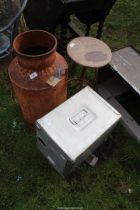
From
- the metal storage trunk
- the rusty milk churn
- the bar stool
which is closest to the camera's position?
the metal storage trunk

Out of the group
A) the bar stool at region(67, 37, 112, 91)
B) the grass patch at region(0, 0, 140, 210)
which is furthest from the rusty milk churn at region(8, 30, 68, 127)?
the grass patch at region(0, 0, 140, 210)

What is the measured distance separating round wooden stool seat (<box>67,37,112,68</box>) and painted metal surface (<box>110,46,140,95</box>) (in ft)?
1.18

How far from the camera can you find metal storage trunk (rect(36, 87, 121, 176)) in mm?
3260

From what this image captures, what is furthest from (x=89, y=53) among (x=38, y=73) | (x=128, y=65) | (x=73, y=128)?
(x=73, y=128)

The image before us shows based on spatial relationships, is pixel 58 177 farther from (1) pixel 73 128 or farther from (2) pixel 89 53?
(2) pixel 89 53

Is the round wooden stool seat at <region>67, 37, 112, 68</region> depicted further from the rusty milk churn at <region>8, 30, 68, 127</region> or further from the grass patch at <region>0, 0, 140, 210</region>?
the grass patch at <region>0, 0, 140, 210</region>

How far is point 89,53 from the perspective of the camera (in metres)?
3.83

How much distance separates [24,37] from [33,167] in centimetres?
157

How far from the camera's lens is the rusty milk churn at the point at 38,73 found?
336cm

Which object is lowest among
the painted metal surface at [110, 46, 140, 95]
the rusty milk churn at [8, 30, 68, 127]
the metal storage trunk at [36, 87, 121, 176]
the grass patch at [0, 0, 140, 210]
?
the grass patch at [0, 0, 140, 210]

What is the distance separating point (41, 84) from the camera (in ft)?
11.3

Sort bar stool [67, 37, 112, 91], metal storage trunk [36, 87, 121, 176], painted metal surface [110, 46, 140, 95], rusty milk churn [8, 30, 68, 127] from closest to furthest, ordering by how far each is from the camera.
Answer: metal storage trunk [36, 87, 121, 176] → rusty milk churn [8, 30, 68, 127] → bar stool [67, 37, 112, 91] → painted metal surface [110, 46, 140, 95]

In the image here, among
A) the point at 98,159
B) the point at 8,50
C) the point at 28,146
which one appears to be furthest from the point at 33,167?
the point at 8,50

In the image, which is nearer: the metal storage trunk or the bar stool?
the metal storage trunk
